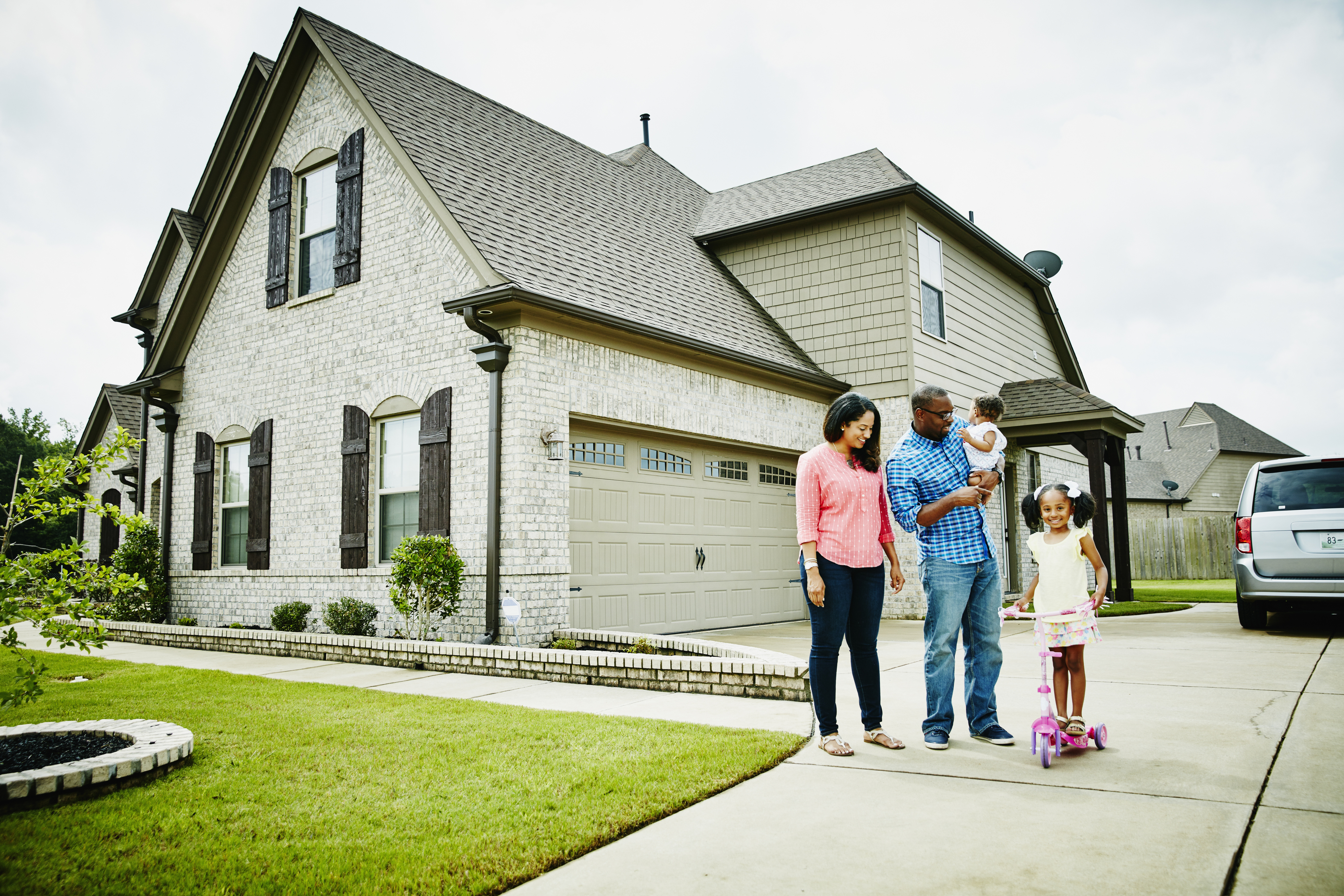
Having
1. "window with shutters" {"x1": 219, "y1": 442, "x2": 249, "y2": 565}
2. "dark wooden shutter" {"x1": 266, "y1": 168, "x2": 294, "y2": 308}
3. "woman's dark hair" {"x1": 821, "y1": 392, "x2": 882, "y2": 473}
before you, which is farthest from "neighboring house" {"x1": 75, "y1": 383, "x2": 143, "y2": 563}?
"woman's dark hair" {"x1": 821, "y1": 392, "x2": 882, "y2": 473}

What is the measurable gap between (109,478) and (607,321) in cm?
1192

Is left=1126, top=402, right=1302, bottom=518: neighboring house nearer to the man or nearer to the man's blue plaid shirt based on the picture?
the man

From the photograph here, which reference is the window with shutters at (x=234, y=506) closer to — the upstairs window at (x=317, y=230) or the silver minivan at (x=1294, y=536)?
the upstairs window at (x=317, y=230)

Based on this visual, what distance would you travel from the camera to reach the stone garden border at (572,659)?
5.86 metres

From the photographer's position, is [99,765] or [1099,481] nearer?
[99,765]

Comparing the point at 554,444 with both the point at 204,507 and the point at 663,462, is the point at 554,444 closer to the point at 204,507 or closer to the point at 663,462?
the point at 663,462

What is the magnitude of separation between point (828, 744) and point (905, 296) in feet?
30.4

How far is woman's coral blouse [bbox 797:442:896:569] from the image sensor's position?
13.5ft

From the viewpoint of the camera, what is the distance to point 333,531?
1005 centimetres

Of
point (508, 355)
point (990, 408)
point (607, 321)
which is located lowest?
point (990, 408)

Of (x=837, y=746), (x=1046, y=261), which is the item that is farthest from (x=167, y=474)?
(x=1046, y=261)

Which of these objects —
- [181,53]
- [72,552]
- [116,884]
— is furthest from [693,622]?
[181,53]

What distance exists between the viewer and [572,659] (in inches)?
266

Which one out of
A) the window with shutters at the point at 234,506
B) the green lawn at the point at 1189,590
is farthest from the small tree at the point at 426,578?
the green lawn at the point at 1189,590
